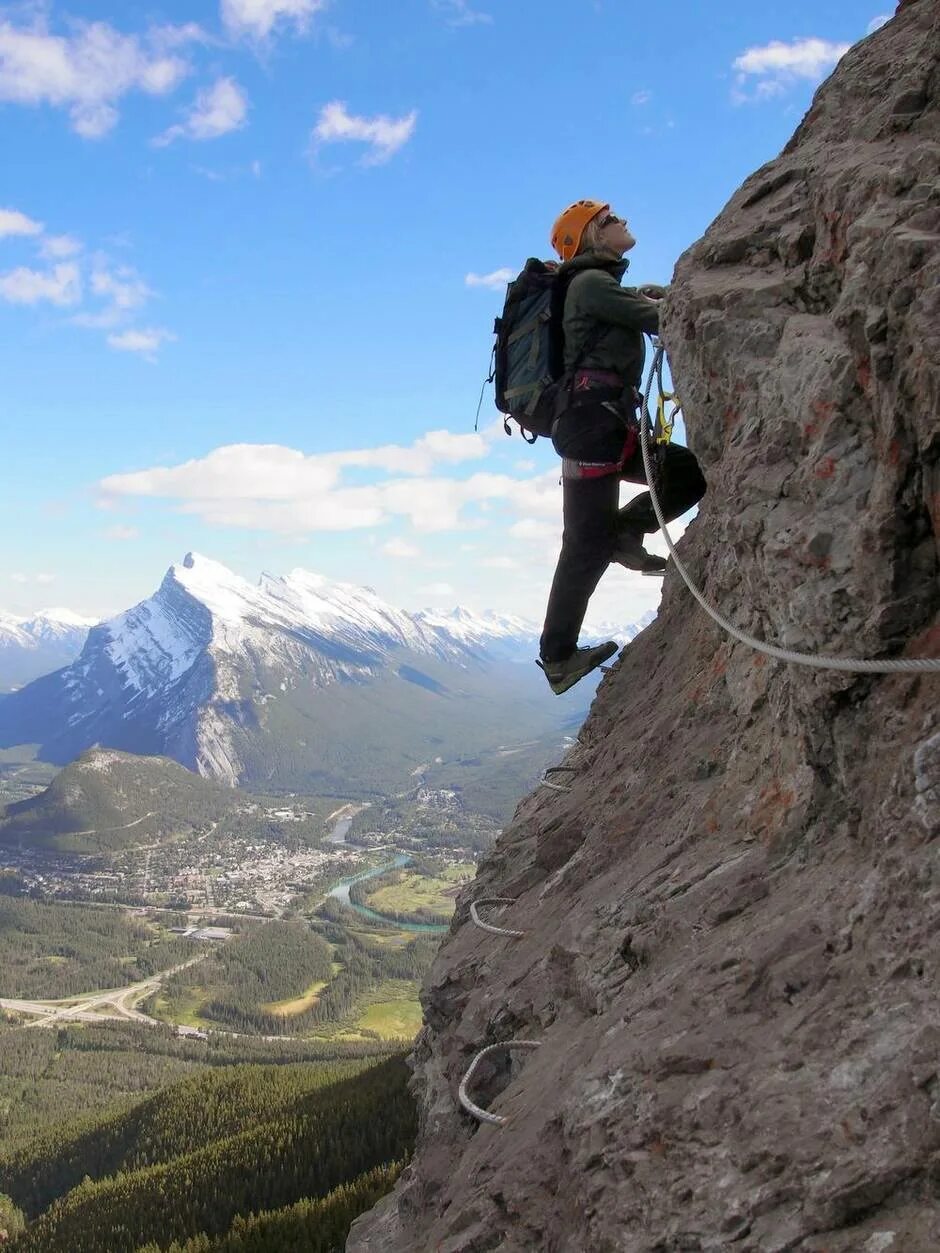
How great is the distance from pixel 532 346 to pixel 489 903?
590 cm

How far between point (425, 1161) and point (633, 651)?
5.57 meters

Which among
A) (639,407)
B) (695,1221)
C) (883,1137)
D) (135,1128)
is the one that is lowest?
(135,1128)

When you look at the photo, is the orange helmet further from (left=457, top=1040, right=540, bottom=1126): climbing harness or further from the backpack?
(left=457, top=1040, right=540, bottom=1126): climbing harness

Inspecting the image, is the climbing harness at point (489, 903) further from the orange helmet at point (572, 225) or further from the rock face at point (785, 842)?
the orange helmet at point (572, 225)

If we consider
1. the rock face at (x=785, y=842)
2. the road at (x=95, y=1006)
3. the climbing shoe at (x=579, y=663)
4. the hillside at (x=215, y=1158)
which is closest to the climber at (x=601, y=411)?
the rock face at (x=785, y=842)

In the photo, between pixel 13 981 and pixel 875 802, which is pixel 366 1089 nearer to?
pixel 875 802

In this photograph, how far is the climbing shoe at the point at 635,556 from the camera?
8453mm

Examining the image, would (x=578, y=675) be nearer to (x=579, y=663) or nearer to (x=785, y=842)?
(x=579, y=663)

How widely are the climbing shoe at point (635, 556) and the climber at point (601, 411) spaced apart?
1 cm

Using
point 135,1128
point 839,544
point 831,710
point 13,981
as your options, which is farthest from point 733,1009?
point 13,981

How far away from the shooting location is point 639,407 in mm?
7520

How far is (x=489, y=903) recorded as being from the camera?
9.45m

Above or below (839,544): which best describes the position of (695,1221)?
below

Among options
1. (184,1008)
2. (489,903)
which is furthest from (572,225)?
(184,1008)
